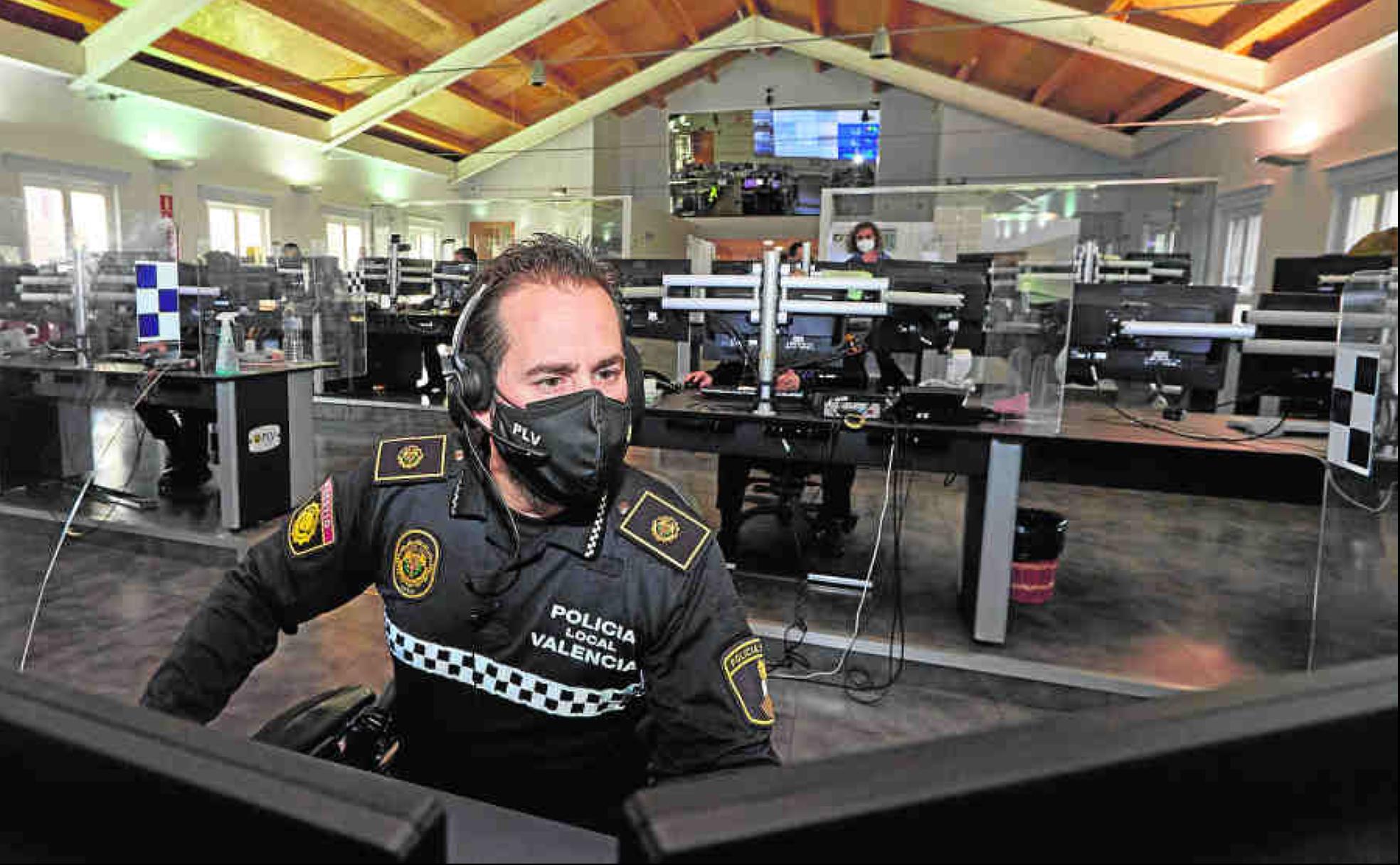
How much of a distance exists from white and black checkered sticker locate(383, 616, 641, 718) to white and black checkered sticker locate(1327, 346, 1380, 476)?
31.6 inches

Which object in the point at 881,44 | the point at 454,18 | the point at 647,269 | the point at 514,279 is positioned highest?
the point at 454,18

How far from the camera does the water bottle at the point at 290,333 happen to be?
17.6 ft

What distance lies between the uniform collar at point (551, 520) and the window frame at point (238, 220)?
959 centimetres

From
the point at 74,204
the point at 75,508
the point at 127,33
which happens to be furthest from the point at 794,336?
the point at 74,204

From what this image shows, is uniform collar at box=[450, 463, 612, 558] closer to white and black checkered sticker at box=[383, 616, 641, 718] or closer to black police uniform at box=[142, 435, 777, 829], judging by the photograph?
black police uniform at box=[142, 435, 777, 829]

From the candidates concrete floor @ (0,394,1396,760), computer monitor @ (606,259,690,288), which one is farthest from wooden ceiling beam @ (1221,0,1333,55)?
computer monitor @ (606,259,690,288)

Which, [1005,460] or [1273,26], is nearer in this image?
[1005,460]

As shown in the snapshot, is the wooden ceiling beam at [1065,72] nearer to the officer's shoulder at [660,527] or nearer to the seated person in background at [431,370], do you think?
the seated person in background at [431,370]

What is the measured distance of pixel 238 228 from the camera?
10.2 meters

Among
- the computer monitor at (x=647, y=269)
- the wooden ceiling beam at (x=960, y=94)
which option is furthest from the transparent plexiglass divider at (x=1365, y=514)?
the wooden ceiling beam at (x=960, y=94)

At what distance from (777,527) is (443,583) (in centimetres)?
308

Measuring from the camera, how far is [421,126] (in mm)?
12266

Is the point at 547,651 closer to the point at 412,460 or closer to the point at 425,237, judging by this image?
the point at 412,460

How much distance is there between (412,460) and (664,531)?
399mm
